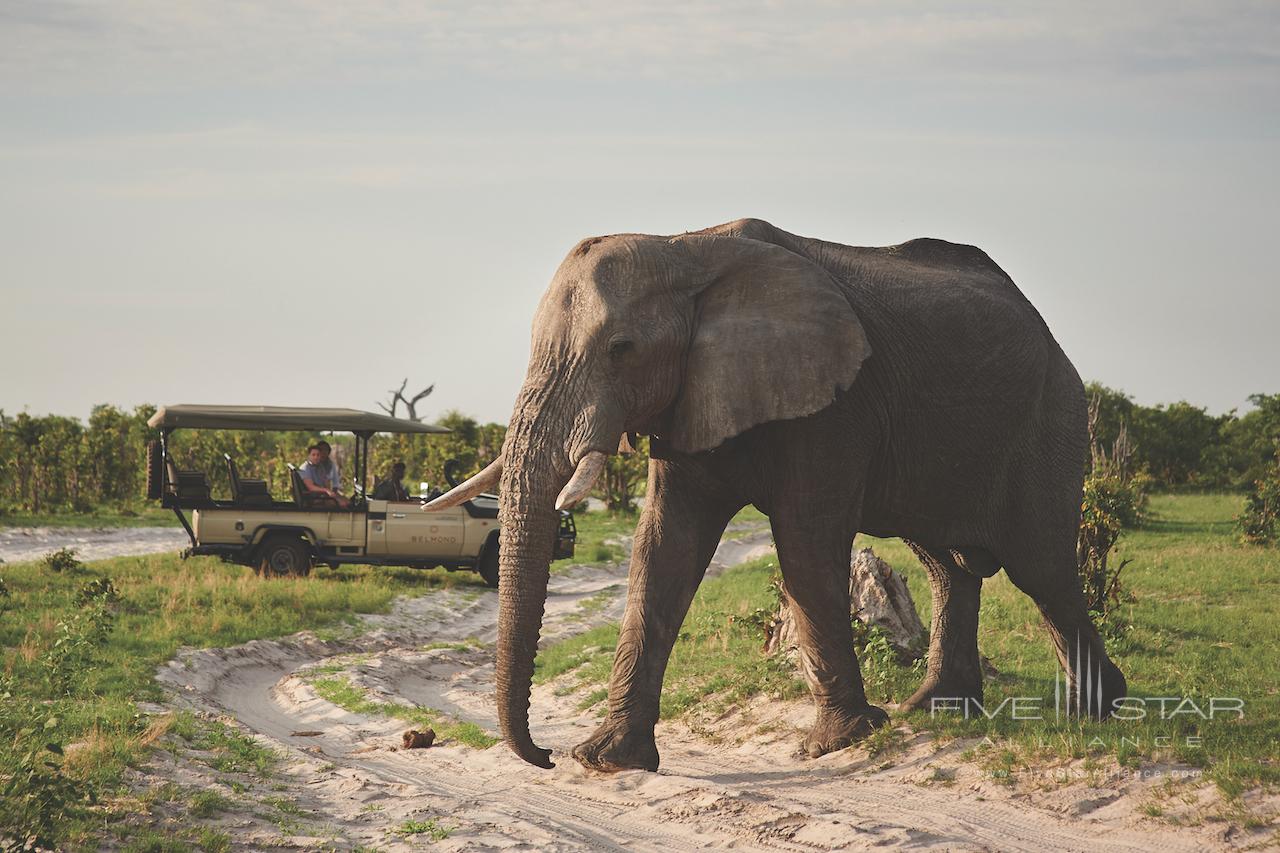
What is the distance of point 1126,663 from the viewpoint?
11.3 meters

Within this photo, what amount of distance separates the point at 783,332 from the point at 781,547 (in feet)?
4.45

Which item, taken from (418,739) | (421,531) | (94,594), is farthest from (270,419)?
(418,739)

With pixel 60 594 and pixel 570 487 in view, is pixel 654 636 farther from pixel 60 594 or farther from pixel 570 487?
pixel 60 594

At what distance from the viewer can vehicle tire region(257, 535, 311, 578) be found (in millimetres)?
19797

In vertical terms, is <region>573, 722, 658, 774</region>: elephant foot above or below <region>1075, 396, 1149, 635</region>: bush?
below

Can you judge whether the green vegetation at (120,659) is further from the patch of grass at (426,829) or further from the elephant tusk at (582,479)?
the elephant tusk at (582,479)

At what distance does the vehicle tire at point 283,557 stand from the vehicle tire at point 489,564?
2.65 metres

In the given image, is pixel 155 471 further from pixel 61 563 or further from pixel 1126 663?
pixel 1126 663

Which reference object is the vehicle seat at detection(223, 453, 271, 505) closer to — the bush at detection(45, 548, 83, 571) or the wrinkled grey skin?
the bush at detection(45, 548, 83, 571)

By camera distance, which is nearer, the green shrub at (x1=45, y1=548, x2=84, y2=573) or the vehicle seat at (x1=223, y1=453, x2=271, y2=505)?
the green shrub at (x1=45, y1=548, x2=84, y2=573)

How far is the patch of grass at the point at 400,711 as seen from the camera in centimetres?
1001

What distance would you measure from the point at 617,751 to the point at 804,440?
7.46 ft

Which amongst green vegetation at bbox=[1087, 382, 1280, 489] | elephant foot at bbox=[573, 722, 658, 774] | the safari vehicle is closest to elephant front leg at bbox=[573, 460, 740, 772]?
elephant foot at bbox=[573, 722, 658, 774]

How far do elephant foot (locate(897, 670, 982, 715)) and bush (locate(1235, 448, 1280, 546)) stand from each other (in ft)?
38.9
